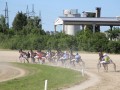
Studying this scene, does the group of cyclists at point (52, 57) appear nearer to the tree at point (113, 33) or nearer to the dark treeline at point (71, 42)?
the dark treeline at point (71, 42)

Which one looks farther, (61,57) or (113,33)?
(113,33)

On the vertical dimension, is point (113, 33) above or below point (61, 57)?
above

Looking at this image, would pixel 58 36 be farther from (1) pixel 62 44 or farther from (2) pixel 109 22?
(2) pixel 109 22

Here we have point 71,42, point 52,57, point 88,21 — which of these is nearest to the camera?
point 52,57

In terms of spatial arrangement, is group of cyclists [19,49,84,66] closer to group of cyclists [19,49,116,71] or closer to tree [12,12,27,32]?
group of cyclists [19,49,116,71]

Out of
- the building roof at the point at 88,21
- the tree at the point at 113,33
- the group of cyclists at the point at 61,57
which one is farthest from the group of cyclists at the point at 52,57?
the tree at the point at 113,33

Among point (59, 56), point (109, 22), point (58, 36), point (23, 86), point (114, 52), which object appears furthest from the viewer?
point (109, 22)

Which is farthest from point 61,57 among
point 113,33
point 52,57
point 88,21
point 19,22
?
point 19,22

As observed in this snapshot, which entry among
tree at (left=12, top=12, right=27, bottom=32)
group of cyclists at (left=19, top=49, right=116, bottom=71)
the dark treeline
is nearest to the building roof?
the dark treeline

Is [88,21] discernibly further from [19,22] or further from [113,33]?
[19,22]

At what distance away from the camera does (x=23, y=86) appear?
66.4 ft

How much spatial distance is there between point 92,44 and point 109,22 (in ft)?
72.8

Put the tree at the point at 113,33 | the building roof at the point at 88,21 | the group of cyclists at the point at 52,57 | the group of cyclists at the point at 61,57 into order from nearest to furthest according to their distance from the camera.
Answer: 1. the group of cyclists at the point at 61,57
2. the group of cyclists at the point at 52,57
3. the building roof at the point at 88,21
4. the tree at the point at 113,33

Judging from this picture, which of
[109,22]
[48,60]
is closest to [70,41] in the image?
[109,22]
